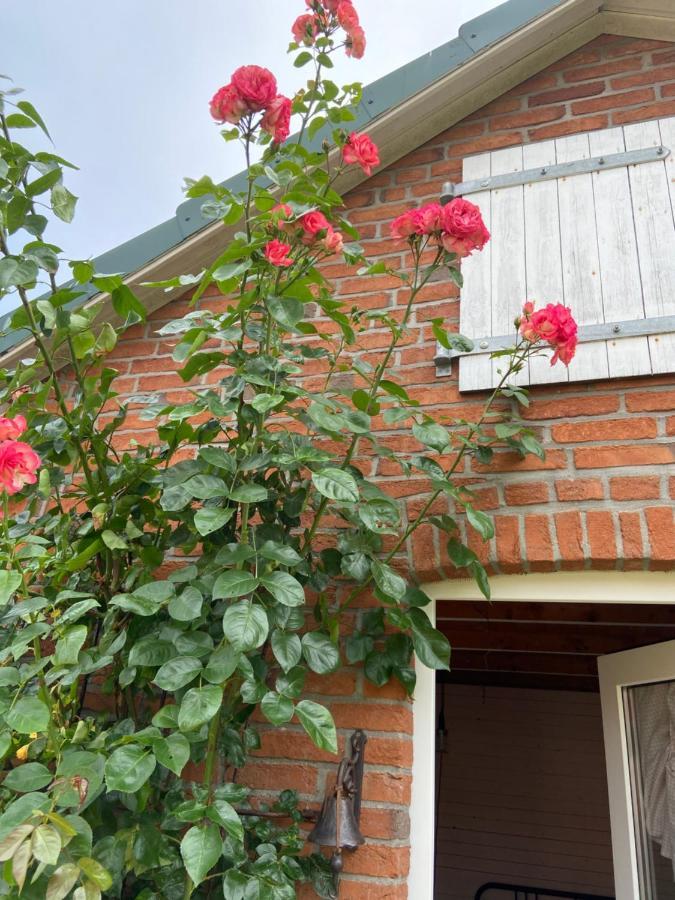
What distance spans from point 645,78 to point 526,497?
4.50 feet

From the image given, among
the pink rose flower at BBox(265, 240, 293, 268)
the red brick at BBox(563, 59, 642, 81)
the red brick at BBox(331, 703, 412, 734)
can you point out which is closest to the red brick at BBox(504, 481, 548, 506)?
the red brick at BBox(331, 703, 412, 734)

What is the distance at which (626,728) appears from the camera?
2041mm

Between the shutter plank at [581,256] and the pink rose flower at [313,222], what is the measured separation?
74cm

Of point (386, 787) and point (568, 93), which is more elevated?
point (568, 93)

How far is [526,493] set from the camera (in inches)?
63.9

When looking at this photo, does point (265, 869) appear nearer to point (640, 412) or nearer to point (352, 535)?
point (352, 535)

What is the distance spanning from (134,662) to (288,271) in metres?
0.84

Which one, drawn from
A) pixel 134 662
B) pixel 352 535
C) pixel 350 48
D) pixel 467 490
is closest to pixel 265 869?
pixel 134 662

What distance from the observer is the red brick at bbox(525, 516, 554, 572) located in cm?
154

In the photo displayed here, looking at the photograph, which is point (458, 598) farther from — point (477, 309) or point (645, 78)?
point (645, 78)

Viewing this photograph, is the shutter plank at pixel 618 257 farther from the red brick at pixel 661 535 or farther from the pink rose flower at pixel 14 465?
the pink rose flower at pixel 14 465

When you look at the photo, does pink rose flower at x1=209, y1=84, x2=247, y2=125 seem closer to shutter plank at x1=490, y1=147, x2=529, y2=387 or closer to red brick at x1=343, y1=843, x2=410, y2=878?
shutter plank at x1=490, y1=147, x2=529, y2=387

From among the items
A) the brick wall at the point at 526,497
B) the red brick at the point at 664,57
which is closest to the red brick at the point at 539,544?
the brick wall at the point at 526,497

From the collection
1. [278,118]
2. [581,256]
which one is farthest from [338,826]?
[581,256]
